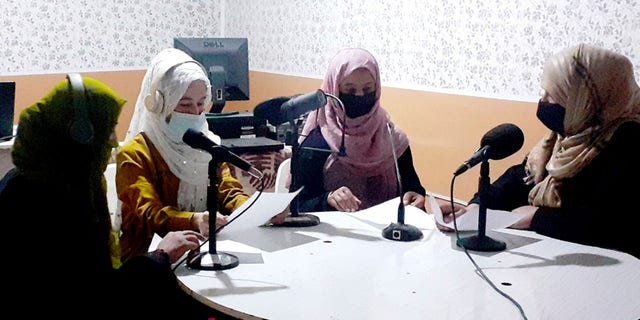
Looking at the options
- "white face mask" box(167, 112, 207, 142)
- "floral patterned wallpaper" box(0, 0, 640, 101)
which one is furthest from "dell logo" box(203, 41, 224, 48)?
"white face mask" box(167, 112, 207, 142)

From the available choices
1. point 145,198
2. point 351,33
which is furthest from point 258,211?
point 351,33

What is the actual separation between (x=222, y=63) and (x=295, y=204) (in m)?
1.66

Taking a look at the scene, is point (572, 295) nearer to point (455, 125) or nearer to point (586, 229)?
point (586, 229)

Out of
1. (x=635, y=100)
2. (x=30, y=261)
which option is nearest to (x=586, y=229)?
(x=635, y=100)

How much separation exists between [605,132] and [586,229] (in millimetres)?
397

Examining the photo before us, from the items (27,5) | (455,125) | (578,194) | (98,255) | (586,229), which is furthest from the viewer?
(27,5)

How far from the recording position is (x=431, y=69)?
351cm

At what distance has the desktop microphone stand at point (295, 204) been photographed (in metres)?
2.00

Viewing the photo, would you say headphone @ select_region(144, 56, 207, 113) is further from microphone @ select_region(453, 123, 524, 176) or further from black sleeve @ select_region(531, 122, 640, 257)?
black sleeve @ select_region(531, 122, 640, 257)

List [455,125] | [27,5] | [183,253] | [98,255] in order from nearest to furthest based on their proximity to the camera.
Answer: [98,255]
[183,253]
[455,125]
[27,5]

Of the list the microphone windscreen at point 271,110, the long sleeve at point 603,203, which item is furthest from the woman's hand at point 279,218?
the long sleeve at point 603,203

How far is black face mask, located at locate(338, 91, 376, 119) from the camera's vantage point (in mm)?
2615

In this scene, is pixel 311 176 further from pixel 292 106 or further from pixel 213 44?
pixel 213 44

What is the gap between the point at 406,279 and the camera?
1609 mm
